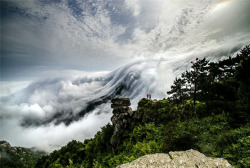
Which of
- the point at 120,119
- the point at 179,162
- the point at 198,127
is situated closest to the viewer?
the point at 179,162

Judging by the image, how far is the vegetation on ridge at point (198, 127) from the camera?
299 inches

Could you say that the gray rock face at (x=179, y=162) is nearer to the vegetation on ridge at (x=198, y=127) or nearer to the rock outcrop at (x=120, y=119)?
the vegetation on ridge at (x=198, y=127)

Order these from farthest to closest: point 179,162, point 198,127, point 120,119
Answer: point 120,119 → point 198,127 → point 179,162

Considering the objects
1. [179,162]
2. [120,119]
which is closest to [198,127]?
[179,162]

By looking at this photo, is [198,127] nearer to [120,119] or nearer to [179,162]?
[179,162]

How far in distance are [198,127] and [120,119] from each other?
1500 centimetres

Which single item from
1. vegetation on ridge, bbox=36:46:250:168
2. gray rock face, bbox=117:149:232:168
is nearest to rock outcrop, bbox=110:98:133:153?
vegetation on ridge, bbox=36:46:250:168

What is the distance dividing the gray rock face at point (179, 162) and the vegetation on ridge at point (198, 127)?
3.70m

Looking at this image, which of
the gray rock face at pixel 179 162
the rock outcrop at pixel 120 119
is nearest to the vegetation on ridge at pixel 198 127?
the rock outcrop at pixel 120 119

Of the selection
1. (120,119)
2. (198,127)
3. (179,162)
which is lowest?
(120,119)

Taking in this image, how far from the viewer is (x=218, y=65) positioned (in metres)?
32.5

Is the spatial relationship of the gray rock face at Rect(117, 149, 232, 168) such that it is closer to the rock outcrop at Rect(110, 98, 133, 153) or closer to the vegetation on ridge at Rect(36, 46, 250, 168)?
the vegetation on ridge at Rect(36, 46, 250, 168)

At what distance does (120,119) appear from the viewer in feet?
73.3

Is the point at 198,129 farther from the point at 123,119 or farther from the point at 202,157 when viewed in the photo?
the point at 123,119
